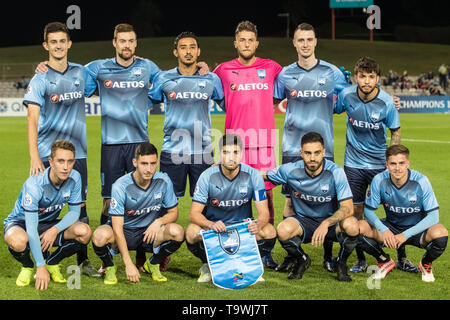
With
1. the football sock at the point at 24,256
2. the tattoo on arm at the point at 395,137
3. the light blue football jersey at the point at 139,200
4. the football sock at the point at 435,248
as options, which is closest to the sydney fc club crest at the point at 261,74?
the tattoo on arm at the point at 395,137

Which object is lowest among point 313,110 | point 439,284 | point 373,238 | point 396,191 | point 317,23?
point 439,284

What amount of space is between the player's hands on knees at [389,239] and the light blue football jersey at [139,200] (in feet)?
6.45

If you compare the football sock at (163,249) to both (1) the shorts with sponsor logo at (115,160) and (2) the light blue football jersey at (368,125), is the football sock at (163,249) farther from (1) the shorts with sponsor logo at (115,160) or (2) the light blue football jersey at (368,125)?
(2) the light blue football jersey at (368,125)

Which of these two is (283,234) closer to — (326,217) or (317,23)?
(326,217)

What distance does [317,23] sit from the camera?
287ft

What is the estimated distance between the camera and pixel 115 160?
6.31 metres

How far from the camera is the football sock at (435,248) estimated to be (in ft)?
17.5

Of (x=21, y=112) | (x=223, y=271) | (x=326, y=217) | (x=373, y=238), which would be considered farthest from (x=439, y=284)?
(x=21, y=112)

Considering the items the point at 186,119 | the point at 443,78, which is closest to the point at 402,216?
the point at 186,119

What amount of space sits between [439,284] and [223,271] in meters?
1.91

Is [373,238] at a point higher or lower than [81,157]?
lower

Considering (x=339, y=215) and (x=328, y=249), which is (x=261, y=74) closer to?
(x=339, y=215)

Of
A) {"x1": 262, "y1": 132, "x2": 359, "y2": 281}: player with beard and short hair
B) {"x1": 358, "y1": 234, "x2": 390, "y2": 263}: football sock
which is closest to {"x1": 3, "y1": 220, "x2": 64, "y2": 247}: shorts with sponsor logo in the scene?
{"x1": 262, "y1": 132, "x2": 359, "y2": 281}: player with beard and short hair

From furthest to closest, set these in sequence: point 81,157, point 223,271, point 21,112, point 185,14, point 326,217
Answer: point 185,14 < point 21,112 < point 81,157 < point 326,217 < point 223,271
